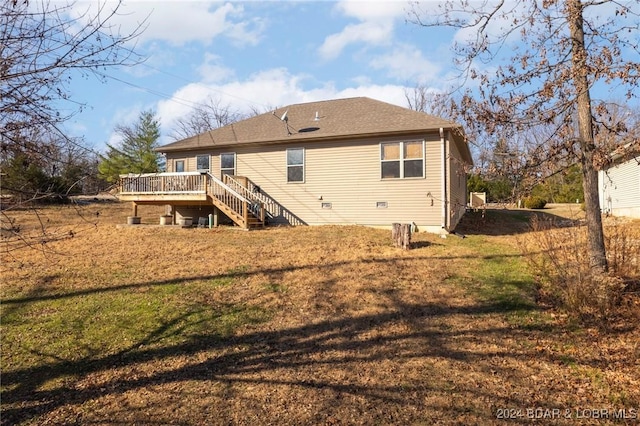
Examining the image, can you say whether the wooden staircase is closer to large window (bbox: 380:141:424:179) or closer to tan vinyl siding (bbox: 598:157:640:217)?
large window (bbox: 380:141:424:179)

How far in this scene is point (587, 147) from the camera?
6105 millimetres

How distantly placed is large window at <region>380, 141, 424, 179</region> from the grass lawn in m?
4.47

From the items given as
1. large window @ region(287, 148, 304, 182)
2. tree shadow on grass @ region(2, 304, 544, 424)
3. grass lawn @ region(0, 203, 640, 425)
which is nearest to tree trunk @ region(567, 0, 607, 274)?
grass lawn @ region(0, 203, 640, 425)

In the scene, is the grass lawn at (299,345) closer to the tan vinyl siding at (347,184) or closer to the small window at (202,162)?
the tan vinyl siding at (347,184)

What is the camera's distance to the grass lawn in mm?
3930

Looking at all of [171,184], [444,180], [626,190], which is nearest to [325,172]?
[444,180]

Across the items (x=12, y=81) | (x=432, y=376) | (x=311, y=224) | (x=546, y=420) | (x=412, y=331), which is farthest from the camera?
(x=311, y=224)

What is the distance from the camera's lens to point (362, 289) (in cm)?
723

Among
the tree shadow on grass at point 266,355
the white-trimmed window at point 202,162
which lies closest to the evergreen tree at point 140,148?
the white-trimmed window at point 202,162

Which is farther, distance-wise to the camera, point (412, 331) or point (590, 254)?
point (590, 254)

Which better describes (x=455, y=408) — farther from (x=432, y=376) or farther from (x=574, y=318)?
(x=574, y=318)

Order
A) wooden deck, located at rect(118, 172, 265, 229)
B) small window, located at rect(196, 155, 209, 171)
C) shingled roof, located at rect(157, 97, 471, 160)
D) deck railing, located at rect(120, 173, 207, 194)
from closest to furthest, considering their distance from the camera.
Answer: shingled roof, located at rect(157, 97, 471, 160), wooden deck, located at rect(118, 172, 265, 229), deck railing, located at rect(120, 173, 207, 194), small window, located at rect(196, 155, 209, 171)

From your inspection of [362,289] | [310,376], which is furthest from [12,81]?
[362,289]

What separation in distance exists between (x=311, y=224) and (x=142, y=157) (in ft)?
79.1
